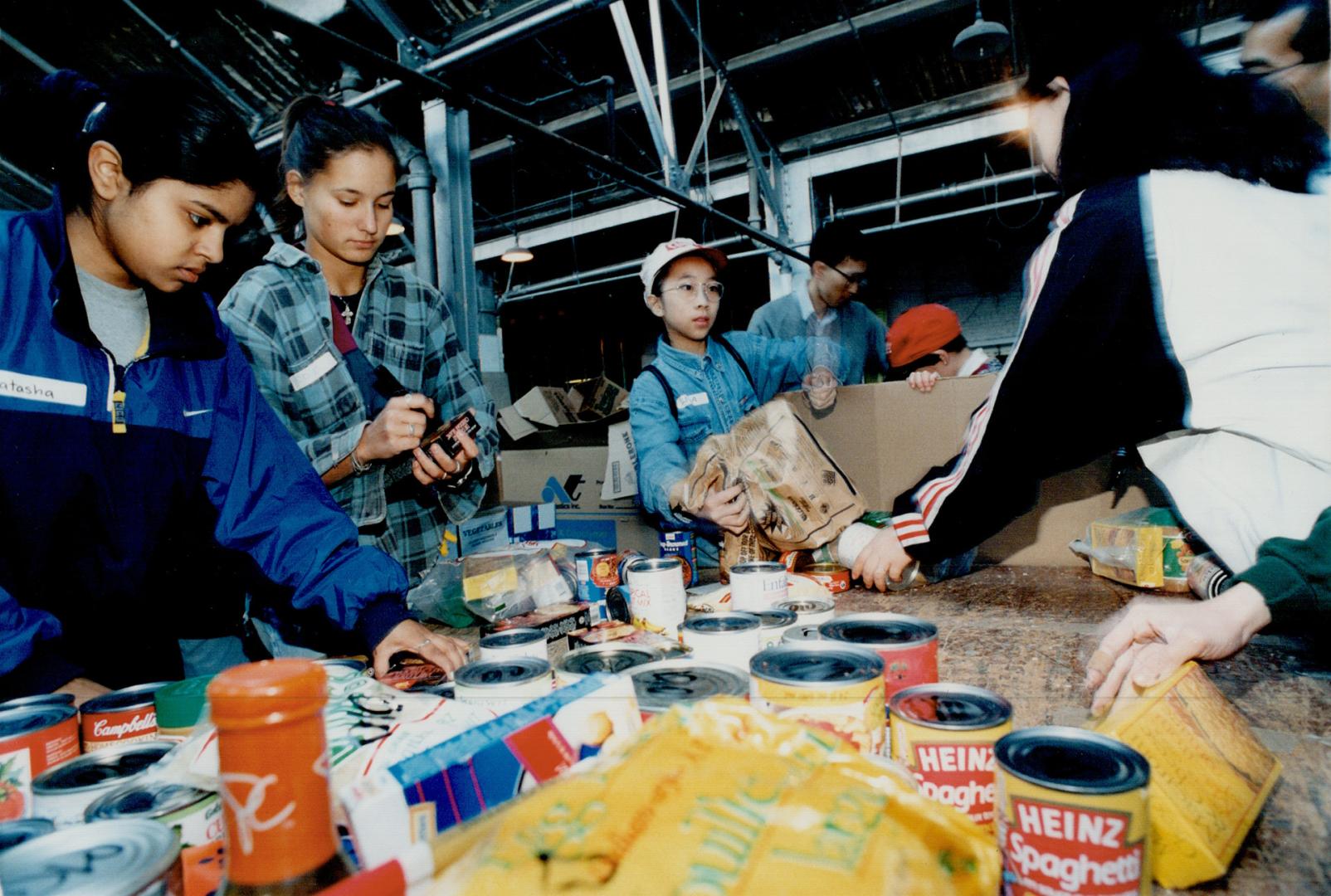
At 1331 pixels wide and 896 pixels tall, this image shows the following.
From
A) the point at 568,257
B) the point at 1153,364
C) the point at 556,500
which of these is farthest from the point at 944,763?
the point at 568,257

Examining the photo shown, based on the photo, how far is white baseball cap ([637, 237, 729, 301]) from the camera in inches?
85.5

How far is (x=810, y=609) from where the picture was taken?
112cm

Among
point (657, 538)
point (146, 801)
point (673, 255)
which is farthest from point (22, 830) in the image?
point (673, 255)

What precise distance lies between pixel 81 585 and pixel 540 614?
31.3 inches

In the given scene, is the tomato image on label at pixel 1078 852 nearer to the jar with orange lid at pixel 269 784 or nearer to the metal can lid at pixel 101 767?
the jar with orange lid at pixel 269 784

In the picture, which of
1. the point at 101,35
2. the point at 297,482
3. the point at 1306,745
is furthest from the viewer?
the point at 101,35

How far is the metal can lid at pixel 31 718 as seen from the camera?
0.66 meters

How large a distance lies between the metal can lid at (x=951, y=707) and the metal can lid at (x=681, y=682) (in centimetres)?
16

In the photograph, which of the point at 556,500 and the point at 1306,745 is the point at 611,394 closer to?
the point at 556,500

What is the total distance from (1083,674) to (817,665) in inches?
22.7

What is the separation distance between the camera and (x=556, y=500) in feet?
7.96

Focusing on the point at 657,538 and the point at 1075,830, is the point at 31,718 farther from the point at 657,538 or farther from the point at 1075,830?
the point at 657,538

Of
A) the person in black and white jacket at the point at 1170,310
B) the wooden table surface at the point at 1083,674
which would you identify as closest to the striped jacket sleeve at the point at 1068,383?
the person in black and white jacket at the point at 1170,310

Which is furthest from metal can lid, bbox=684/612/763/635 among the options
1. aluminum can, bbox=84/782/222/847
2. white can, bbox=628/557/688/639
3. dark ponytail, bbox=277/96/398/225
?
dark ponytail, bbox=277/96/398/225
